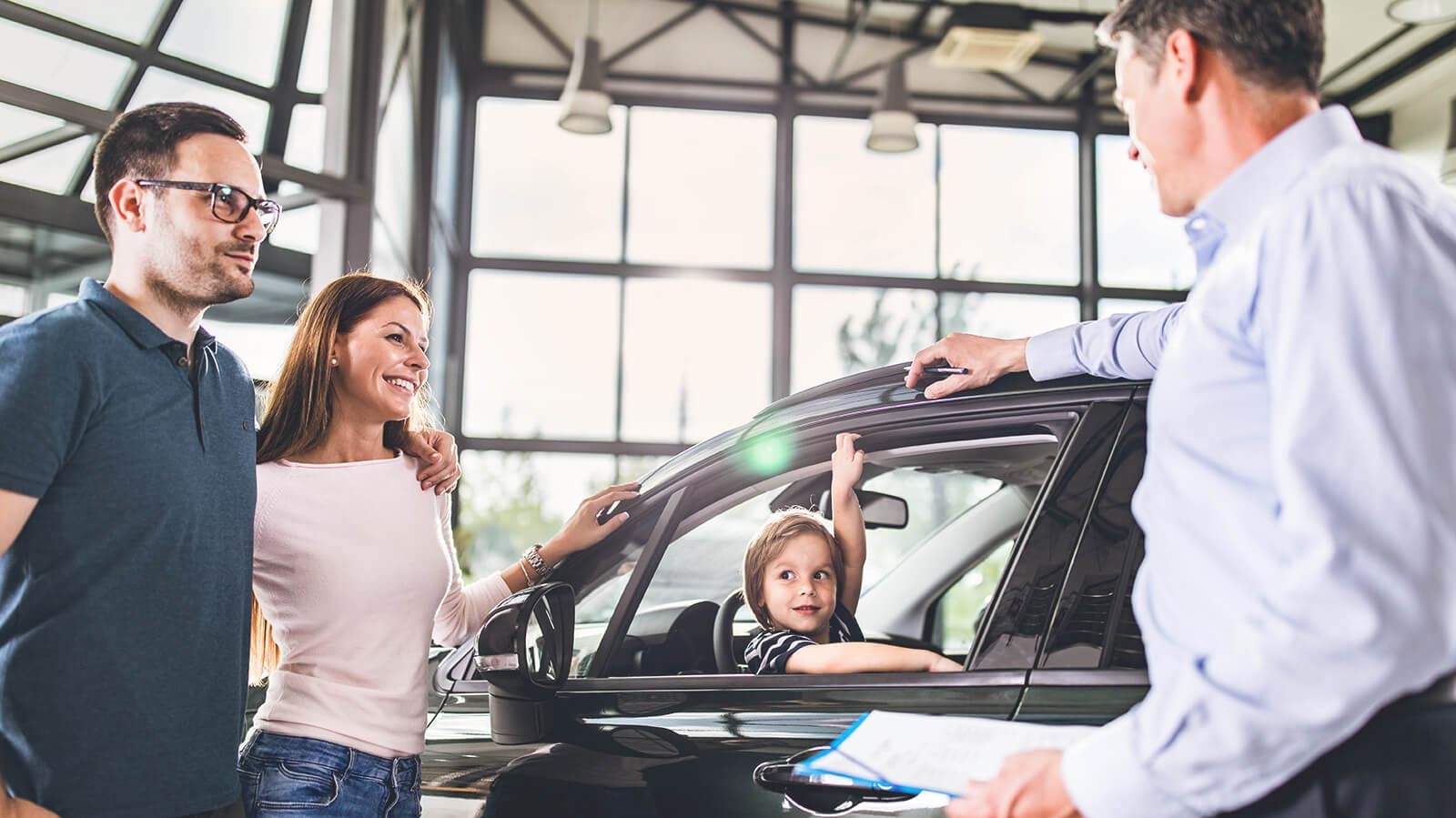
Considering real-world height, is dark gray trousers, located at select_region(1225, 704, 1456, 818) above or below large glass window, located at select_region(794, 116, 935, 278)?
below

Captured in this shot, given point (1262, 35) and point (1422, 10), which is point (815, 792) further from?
point (1422, 10)

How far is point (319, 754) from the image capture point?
1631 mm

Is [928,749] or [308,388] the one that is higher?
[308,388]

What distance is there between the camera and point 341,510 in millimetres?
1718

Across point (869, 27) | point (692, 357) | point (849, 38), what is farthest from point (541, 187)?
point (869, 27)

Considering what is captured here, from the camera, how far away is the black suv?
58.0 inches

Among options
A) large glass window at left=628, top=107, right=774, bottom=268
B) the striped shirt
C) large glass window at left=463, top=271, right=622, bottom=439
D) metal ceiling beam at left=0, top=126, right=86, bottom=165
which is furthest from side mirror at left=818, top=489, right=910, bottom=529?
large glass window at left=628, top=107, right=774, bottom=268

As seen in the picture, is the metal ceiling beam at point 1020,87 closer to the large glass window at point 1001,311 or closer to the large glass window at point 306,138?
the large glass window at point 1001,311

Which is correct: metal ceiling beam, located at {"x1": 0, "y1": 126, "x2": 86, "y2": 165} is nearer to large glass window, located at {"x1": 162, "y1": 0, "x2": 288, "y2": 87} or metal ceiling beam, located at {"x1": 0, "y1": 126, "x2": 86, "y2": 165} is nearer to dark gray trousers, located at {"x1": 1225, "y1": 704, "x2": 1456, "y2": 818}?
large glass window, located at {"x1": 162, "y1": 0, "x2": 288, "y2": 87}

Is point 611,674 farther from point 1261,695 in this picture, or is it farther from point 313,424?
point 1261,695

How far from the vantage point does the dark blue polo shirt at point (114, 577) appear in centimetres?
133

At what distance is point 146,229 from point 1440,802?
157 centimetres

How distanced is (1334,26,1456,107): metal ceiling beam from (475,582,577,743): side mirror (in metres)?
8.21

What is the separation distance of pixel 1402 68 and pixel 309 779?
997 cm
